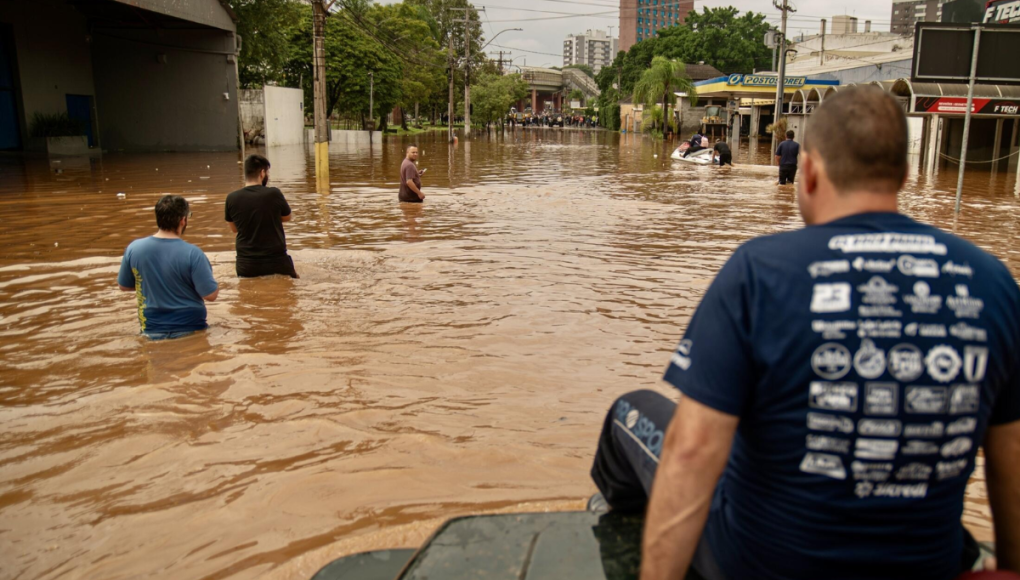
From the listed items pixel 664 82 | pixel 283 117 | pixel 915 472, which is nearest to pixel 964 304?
pixel 915 472

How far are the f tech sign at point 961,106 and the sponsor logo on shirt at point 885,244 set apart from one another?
27.6 m

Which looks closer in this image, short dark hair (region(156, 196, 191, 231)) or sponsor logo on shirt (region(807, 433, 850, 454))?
sponsor logo on shirt (region(807, 433, 850, 454))

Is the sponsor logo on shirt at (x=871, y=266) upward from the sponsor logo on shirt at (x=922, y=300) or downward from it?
upward

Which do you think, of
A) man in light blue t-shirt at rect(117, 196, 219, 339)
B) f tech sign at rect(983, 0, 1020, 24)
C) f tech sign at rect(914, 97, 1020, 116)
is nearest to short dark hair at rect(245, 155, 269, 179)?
man in light blue t-shirt at rect(117, 196, 219, 339)

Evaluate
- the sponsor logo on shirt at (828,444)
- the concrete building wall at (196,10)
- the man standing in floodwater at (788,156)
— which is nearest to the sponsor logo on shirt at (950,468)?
the sponsor logo on shirt at (828,444)

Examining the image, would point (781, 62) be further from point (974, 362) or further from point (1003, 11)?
point (974, 362)

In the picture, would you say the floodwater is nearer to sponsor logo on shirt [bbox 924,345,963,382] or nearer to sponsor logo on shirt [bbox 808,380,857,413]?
sponsor logo on shirt [bbox 808,380,857,413]

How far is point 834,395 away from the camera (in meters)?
1.88

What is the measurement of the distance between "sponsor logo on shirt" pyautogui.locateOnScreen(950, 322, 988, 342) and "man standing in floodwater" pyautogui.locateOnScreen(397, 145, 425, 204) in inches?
547

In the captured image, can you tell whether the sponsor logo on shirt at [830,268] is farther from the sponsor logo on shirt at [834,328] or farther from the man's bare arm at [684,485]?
Result: the man's bare arm at [684,485]

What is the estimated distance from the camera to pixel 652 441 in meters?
2.49

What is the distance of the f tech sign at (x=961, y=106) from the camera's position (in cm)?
2569

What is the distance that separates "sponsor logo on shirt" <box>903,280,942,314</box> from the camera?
1869 millimetres

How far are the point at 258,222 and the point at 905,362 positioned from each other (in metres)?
7.50
